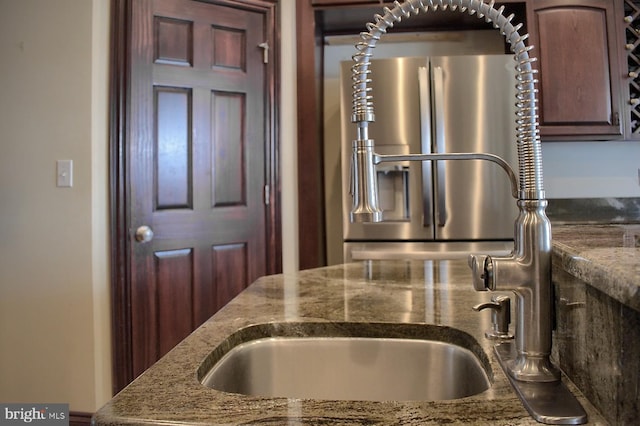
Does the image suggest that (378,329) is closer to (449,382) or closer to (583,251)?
(449,382)

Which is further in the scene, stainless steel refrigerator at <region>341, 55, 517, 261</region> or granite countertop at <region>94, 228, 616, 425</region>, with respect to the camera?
stainless steel refrigerator at <region>341, 55, 517, 261</region>

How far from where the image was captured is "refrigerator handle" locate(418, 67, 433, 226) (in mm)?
2260

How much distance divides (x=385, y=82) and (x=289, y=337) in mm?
1742

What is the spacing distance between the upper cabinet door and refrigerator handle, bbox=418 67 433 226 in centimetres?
67

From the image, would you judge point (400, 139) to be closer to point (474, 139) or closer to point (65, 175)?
point (474, 139)

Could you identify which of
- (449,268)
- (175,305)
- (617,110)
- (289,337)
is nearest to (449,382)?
(289,337)

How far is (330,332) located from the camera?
0.85 metres

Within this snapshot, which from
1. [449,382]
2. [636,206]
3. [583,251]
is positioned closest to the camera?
[583,251]

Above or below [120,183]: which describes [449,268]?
below

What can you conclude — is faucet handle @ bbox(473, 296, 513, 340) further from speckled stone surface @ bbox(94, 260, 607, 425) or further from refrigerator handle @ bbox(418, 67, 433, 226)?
refrigerator handle @ bbox(418, 67, 433, 226)

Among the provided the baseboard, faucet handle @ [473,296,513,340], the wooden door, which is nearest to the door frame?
the wooden door

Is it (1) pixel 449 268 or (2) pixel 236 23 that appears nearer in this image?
(1) pixel 449 268

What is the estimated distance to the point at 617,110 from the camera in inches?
96.7

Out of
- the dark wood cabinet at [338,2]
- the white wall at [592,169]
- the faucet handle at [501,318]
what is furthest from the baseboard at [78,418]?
the white wall at [592,169]
